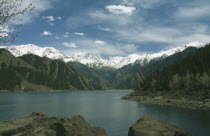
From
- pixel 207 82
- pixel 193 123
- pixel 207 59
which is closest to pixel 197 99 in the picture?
pixel 207 82

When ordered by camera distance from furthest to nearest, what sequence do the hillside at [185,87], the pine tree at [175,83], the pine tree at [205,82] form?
the pine tree at [175,83] < the pine tree at [205,82] < the hillside at [185,87]

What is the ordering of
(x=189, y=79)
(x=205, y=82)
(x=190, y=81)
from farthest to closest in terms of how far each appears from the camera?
(x=189, y=79) → (x=190, y=81) → (x=205, y=82)

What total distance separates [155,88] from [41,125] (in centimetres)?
15582

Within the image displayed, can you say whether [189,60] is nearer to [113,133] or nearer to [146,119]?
[113,133]

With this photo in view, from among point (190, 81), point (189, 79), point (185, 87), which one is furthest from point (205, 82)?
point (185, 87)

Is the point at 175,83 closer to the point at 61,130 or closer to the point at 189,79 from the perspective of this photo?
the point at 189,79

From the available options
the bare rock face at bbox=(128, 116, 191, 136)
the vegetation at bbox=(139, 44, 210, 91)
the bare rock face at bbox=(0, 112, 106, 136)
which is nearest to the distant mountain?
the vegetation at bbox=(139, 44, 210, 91)

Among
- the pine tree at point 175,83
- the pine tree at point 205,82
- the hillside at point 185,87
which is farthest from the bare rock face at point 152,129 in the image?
the pine tree at point 175,83

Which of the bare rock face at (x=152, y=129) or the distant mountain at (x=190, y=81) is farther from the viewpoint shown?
the distant mountain at (x=190, y=81)

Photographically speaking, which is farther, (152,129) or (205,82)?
(205,82)

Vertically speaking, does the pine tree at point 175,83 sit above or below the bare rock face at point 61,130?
above

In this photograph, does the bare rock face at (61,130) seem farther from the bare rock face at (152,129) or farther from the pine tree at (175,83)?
the pine tree at (175,83)

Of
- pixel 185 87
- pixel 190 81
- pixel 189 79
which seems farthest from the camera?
pixel 185 87

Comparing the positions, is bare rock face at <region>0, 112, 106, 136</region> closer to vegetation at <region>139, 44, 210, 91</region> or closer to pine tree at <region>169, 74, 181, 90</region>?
vegetation at <region>139, 44, 210, 91</region>
